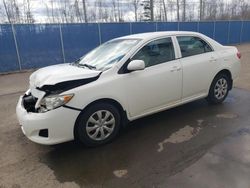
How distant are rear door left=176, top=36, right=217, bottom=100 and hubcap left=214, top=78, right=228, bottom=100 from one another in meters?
0.31

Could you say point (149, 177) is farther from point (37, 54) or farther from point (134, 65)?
point (37, 54)

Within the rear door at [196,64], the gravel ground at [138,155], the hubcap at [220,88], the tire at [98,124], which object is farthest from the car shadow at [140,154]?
the hubcap at [220,88]

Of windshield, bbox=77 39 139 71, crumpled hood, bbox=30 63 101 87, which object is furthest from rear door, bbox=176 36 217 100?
crumpled hood, bbox=30 63 101 87

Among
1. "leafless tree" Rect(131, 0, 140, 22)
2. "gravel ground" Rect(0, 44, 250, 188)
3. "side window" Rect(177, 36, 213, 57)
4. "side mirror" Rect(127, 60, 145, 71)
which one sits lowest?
"gravel ground" Rect(0, 44, 250, 188)

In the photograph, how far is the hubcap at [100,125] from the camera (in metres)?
3.40

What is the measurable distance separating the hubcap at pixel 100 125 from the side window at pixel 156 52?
1.02 metres

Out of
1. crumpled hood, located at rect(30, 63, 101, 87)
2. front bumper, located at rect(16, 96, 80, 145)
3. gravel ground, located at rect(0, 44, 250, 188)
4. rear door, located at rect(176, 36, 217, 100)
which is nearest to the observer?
gravel ground, located at rect(0, 44, 250, 188)

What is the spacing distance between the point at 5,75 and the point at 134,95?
8950mm

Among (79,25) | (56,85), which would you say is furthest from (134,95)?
(79,25)

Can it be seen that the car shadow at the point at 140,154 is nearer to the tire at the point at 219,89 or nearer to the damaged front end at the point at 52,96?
the tire at the point at 219,89

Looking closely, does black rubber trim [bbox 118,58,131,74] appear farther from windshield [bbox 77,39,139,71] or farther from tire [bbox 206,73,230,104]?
tire [bbox 206,73,230,104]

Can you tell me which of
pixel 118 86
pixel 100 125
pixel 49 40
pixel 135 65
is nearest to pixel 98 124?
pixel 100 125

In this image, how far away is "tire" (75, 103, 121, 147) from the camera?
130 inches

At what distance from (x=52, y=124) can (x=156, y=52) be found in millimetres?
2101
